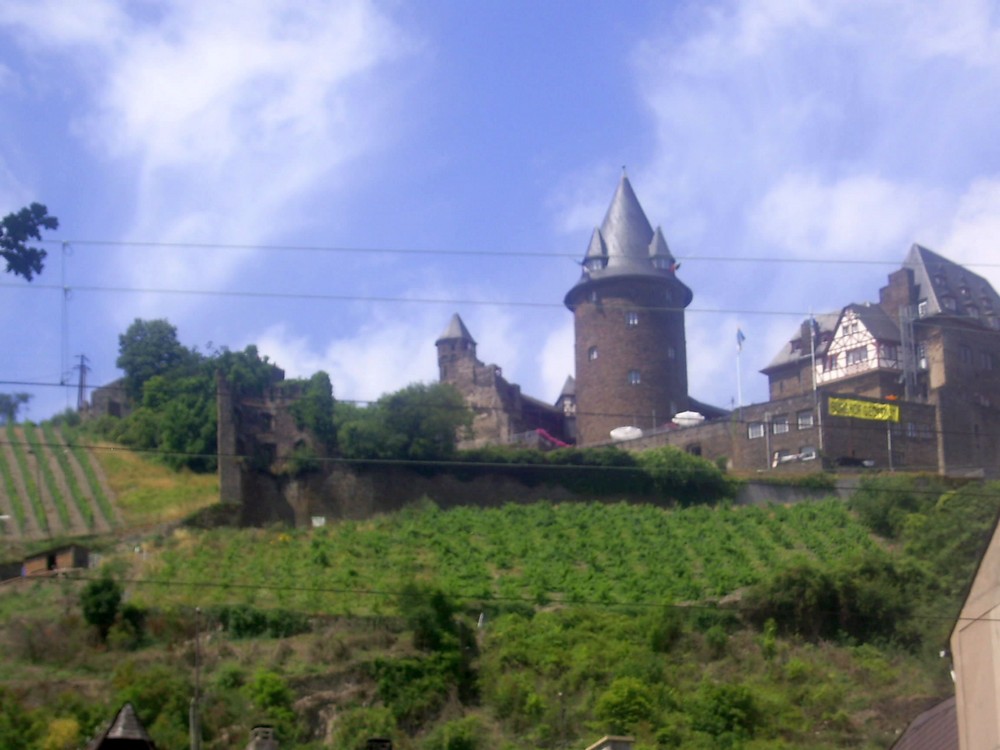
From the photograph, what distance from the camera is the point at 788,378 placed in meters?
79.9

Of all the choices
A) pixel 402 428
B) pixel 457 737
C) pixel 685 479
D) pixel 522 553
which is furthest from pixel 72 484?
pixel 457 737

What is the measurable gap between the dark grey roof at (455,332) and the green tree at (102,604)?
132 ft

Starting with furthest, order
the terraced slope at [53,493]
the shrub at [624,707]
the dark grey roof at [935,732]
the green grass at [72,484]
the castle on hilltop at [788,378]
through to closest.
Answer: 1. the castle on hilltop at [788,378]
2. the green grass at [72,484]
3. the terraced slope at [53,493]
4. the shrub at [624,707]
5. the dark grey roof at [935,732]

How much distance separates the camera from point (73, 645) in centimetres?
4047

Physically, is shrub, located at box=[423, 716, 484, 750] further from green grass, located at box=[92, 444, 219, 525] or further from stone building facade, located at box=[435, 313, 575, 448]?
stone building facade, located at box=[435, 313, 575, 448]

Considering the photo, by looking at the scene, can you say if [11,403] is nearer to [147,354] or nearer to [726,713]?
[147,354]

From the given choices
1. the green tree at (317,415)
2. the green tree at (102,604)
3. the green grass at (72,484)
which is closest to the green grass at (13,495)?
the green grass at (72,484)

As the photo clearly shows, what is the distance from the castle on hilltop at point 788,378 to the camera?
66750 millimetres

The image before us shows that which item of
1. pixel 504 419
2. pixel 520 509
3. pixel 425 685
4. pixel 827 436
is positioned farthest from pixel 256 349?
pixel 425 685

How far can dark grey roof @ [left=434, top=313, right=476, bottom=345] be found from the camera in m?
80.9

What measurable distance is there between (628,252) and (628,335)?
16.3ft

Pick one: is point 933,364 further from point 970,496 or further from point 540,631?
point 540,631

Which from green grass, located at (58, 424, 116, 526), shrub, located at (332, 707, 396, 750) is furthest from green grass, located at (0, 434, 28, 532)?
shrub, located at (332, 707, 396, 750)

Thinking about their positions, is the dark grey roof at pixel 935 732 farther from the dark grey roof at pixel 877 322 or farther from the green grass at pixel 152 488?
the dark grey roof at pixel 877 322
